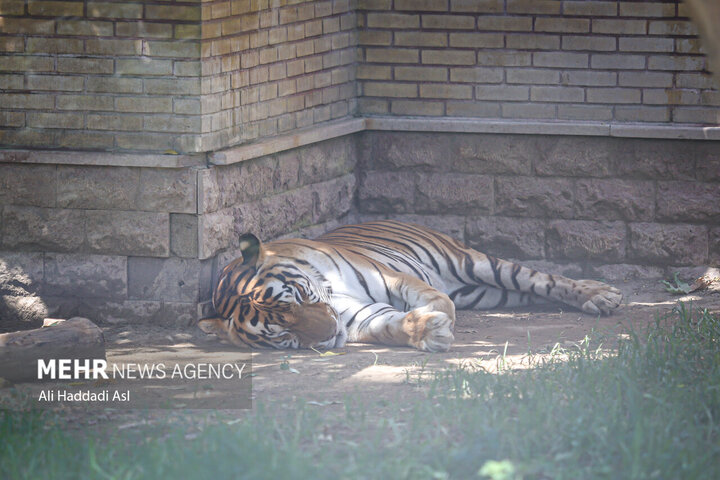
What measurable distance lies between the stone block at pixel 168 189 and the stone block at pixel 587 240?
3.31m

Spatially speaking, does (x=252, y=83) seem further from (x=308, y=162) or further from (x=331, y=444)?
(x=331, y=444)

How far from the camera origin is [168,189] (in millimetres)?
6992

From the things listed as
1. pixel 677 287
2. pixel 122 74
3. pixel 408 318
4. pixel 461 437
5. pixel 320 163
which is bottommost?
pixel 677 287

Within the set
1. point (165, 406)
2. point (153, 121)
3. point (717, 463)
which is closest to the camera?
point (717, 463)

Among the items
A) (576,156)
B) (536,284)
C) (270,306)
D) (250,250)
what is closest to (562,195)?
(576,156)

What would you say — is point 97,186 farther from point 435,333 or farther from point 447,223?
point 447,223

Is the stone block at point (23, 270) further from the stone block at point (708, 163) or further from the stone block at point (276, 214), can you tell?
the stone block at point (708, 163)

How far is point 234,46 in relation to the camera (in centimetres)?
723

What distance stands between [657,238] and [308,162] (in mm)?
2983

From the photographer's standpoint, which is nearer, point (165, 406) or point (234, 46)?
point (165, 406)

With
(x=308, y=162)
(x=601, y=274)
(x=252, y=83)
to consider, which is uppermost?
(x=252, y=83)

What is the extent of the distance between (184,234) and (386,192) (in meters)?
2.50

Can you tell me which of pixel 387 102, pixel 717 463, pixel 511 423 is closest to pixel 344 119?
pixel 387 102

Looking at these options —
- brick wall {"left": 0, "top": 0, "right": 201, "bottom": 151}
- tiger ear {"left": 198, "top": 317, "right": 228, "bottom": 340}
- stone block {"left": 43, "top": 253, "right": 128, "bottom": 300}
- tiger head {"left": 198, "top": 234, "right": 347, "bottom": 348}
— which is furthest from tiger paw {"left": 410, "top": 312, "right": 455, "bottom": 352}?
stone block {"left": 43, "top": 253, "right": 128, "bottom": 300}
